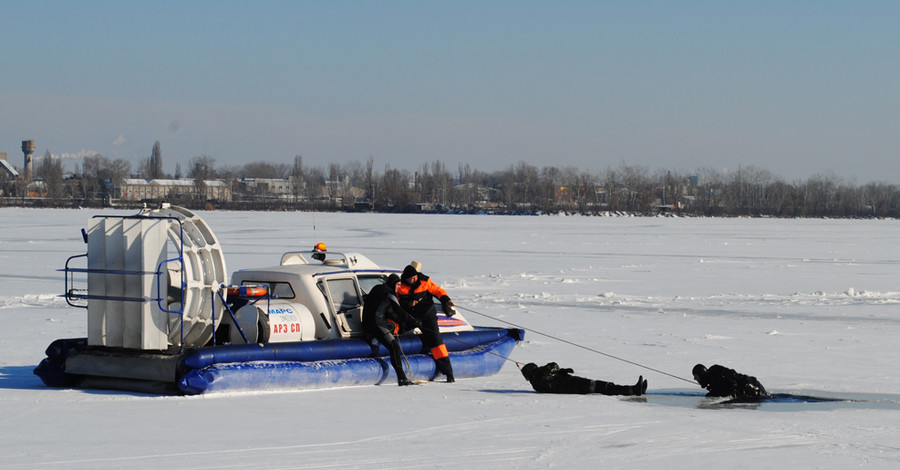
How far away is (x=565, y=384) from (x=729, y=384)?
1472mm

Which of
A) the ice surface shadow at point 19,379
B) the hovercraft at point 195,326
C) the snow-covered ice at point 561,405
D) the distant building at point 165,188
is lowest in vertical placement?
the ice surface shadow at point 19,379

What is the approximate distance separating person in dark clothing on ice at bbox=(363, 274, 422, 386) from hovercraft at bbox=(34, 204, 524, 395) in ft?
0.35

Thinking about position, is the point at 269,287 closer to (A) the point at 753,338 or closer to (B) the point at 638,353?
(B) the point at 638,353

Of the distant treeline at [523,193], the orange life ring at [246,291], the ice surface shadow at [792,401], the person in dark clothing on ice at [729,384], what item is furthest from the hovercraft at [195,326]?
the distant treeline at [523,193]

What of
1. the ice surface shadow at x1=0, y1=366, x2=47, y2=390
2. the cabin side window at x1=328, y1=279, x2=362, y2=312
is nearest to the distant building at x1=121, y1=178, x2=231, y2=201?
the ice surface shadow at x1=0, y1=366, x2=47, y2=390

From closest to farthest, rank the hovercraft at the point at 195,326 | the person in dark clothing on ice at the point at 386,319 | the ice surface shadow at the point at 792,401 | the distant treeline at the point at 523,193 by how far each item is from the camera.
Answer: the ice surface shadow at the point at 792,401
the hovercraft at the point at 195,326
the person in dark clothing on ice at the point at 386,319
the distant treeline at the point at 523,193

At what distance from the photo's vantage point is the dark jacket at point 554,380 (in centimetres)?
953

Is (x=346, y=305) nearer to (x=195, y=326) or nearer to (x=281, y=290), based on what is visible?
(x=281, y=290)

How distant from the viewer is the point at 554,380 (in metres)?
9.62

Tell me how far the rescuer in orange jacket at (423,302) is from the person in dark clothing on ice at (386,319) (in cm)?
10

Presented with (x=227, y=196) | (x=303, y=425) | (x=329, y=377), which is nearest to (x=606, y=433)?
(x=303, y=425)

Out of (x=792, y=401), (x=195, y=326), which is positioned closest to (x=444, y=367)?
Result: (x=195, y=326)

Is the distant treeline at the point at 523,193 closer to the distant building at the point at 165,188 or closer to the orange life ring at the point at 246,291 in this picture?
the distant building at the point at 165,188

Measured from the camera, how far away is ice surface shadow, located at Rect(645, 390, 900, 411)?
8734 mm
